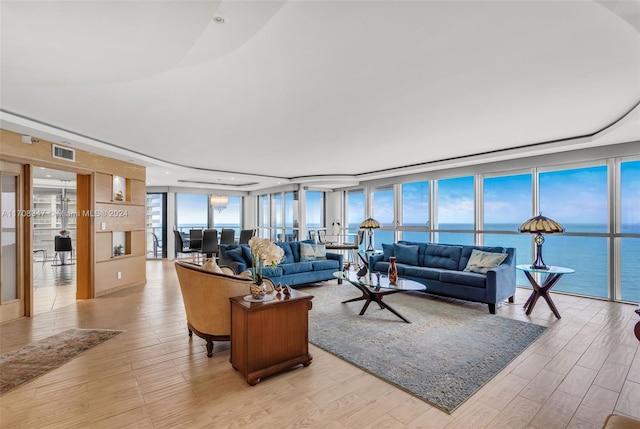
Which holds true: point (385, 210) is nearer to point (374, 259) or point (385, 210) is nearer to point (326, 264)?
point (374, 259)

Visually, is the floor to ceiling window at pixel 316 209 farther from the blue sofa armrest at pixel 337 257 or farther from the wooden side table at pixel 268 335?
the wooden side table at pixel 268 335

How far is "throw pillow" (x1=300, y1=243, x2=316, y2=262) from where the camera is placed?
6461 millimetres

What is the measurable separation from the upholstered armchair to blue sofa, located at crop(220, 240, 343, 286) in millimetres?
2146

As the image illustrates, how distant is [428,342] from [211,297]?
2.27 m

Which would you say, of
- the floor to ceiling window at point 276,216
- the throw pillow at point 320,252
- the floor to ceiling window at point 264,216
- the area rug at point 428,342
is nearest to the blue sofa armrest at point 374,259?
the throw pillow at point 320,252

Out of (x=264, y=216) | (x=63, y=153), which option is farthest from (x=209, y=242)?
(x=63, y=153)

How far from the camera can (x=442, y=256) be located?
566 centimetres

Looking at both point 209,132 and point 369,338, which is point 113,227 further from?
point 369,338

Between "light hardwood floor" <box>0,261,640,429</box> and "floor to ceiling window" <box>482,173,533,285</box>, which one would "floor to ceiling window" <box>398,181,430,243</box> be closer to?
"floor to ceiling window" <box>482,173,533,285</box>

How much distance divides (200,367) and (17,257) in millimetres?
3412

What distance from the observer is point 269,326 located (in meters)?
2.63

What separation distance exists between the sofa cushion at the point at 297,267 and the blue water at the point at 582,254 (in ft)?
11.1

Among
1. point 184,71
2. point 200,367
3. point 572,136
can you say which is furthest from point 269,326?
point 572,136

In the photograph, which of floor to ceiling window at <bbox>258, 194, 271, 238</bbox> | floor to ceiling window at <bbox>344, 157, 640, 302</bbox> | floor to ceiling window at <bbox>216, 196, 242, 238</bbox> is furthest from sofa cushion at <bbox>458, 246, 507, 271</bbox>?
floor to ceiling window at <bbox>216, 196, 242, 238</bbox>
